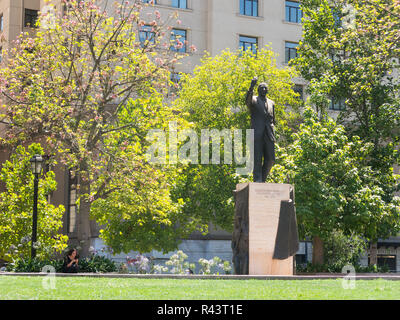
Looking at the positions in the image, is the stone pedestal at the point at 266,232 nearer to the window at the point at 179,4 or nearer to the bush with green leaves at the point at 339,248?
the bush with green leaves at the point at 339,248

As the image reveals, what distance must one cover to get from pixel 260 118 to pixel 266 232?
3.25 metres

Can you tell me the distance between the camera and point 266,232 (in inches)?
709

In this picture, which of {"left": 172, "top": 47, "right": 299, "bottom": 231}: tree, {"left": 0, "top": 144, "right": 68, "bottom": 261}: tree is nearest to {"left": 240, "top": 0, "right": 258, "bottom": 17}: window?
{"left": 172, "top": 47, "right": 299, "bottom": 231}: tree

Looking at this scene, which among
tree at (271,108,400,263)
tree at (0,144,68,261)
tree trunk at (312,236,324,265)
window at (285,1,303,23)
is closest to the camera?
tree at (271,108,400,263)

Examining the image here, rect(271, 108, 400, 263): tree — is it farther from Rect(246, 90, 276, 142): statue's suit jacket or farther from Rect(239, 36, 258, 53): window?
Rect(239, 36, 258, 53): window

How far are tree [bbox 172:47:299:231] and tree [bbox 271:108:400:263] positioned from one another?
15.5 feet

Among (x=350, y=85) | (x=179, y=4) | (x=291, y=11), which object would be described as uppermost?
(x=291, y=11)

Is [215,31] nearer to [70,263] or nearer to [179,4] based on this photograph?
[179,4]

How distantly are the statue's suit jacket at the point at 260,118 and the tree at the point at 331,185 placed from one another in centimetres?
928

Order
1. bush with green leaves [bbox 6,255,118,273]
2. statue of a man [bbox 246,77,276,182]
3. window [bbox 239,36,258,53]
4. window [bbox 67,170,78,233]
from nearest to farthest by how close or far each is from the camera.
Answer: statue of a man [bbox 246,77,276,182], bush with green leaves [bbox 6,255,118,273], window [bbox 67,170,78,233], window [bbox 239,36,258,53]

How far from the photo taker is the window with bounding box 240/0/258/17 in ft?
156

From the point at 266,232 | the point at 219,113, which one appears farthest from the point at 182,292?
the point at 219,113

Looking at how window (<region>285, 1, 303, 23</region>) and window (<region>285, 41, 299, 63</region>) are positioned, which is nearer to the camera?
window (<region>285, 41, 299, 63</region>)
